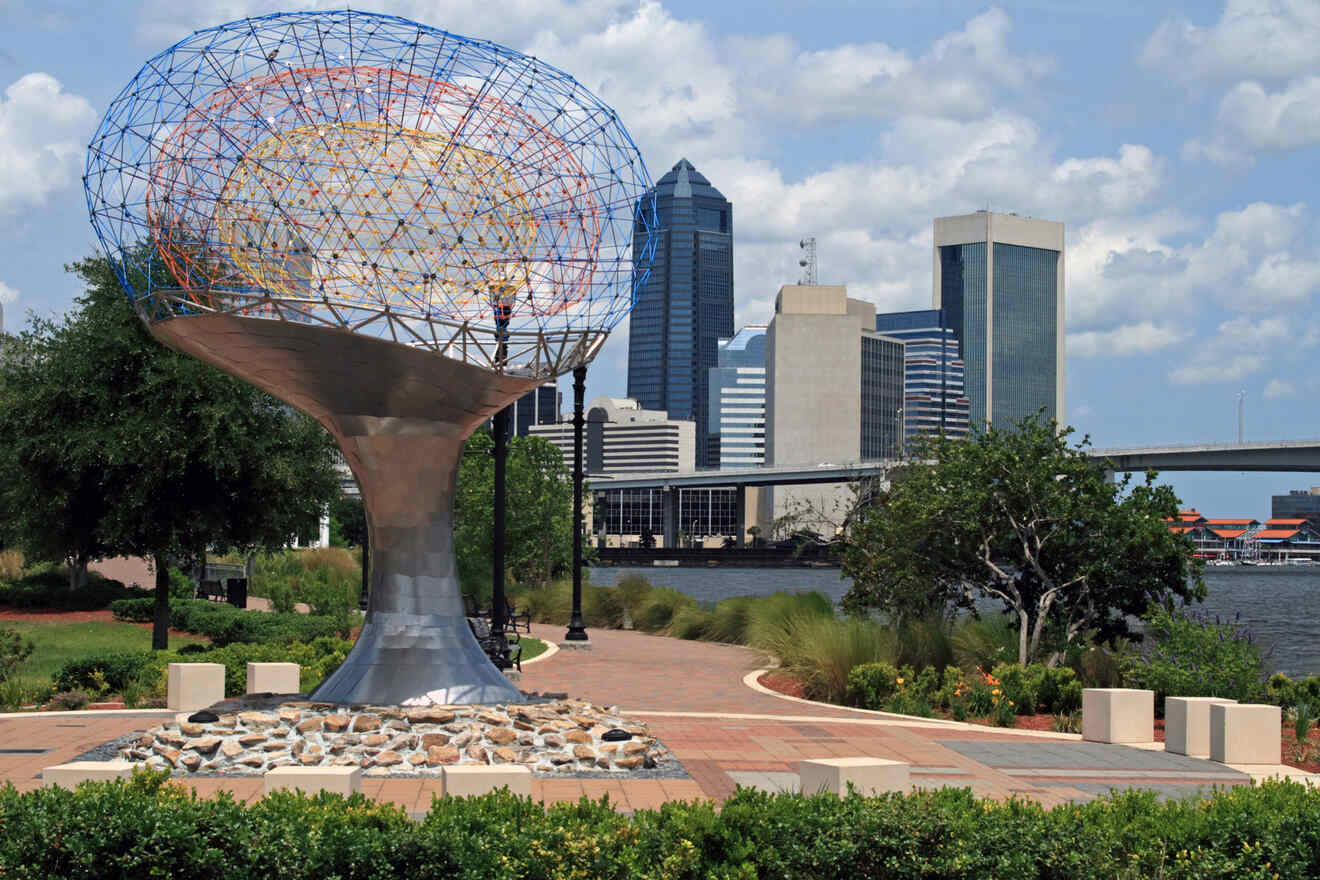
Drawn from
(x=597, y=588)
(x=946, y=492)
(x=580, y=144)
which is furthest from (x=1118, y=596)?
(x=597, y=588)

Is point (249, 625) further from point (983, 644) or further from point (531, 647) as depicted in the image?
point (983, 644)

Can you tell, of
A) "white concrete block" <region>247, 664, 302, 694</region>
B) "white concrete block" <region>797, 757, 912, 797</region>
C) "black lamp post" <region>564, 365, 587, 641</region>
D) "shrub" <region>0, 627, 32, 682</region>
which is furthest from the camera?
"black lamp post" <region>564, 365, 587, 641</region>

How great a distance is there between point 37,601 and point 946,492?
2318 centimetres

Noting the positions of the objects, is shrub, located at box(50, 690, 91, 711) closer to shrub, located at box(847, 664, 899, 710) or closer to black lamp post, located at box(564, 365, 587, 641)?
shrub, located at box(847, 664, 899, 710)

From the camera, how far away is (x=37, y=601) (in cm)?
3434

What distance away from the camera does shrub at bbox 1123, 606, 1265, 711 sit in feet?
55.4

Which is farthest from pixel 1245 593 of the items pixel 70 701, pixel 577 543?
pixel 70 701

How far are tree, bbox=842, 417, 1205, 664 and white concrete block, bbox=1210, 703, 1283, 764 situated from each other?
5.91 m

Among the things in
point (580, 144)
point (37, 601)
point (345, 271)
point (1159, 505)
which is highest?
point (580, 144)

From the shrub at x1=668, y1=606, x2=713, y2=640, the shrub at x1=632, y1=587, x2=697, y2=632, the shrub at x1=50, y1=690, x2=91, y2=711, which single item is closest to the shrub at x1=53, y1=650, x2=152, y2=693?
the shrub at x1=50, y1=690, x2=91, y2=711

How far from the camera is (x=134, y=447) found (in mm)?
23406

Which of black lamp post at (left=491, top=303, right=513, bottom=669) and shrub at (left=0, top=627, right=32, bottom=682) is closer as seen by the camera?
shrub at (left=0, top=627, right=32, bottom=682)

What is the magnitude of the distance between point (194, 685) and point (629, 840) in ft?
32.7

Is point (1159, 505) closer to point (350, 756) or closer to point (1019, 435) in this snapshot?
point (1019, 435)
